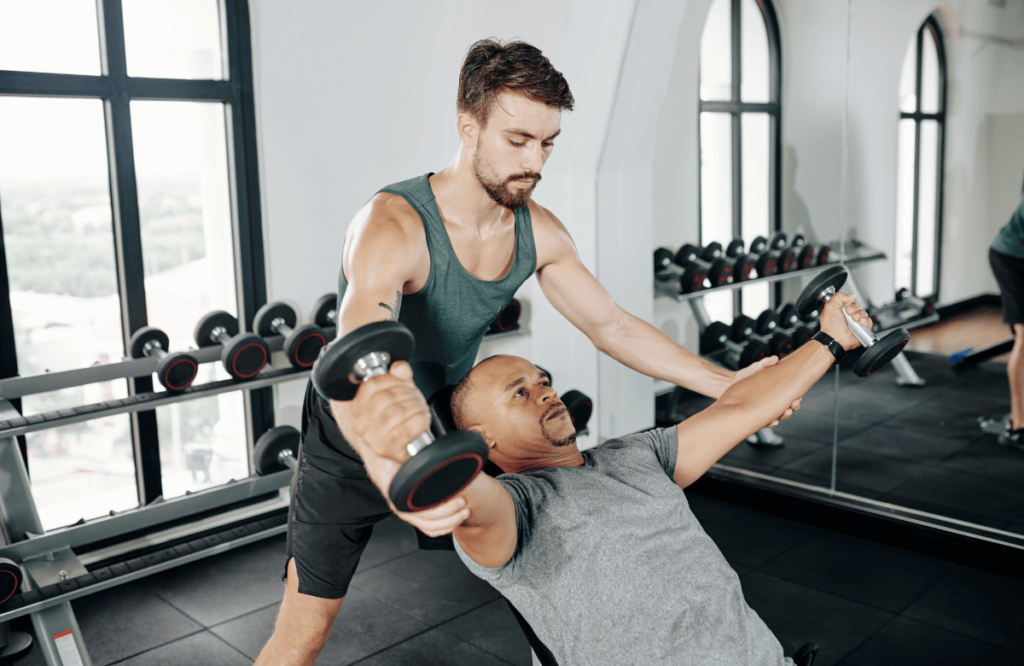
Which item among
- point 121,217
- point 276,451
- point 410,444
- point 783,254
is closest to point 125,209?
point 121,217

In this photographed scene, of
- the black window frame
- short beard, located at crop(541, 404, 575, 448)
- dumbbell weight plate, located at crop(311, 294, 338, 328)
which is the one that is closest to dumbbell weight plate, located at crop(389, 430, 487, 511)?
short beard, located at crop(541, 404, 575, 448)

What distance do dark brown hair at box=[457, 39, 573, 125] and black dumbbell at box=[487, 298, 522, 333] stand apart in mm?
1902

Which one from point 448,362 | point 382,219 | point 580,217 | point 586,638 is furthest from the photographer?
point 580,217

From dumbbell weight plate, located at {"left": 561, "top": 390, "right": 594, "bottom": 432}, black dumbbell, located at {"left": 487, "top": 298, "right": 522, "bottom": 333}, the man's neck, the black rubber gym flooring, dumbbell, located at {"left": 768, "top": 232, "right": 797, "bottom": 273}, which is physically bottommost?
the black rubber gym flooring

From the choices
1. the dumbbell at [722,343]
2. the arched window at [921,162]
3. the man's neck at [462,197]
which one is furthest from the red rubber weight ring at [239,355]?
the arched window at [921,162]

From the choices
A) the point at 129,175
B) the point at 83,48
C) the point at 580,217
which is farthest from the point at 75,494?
the point at 580,217

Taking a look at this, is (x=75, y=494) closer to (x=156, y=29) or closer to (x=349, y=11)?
(x=156, y=29)

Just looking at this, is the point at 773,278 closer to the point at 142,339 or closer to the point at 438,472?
the point at 142,339

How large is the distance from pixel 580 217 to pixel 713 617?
2.43 metres

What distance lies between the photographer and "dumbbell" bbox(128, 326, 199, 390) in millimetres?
2559

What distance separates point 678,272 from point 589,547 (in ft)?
9.00

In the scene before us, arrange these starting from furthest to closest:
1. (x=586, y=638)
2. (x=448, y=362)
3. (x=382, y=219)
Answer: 1. (x=448, y=362)
2. (x=382, y=219)
3. (x=586, y=638)

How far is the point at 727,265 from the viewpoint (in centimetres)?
360

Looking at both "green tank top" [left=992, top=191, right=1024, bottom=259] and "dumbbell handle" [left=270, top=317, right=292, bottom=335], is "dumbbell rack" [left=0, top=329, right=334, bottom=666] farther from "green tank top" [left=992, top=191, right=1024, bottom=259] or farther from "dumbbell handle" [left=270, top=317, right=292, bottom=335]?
"green tank top" [left=992, top=191, right=1024, bottom=259]
